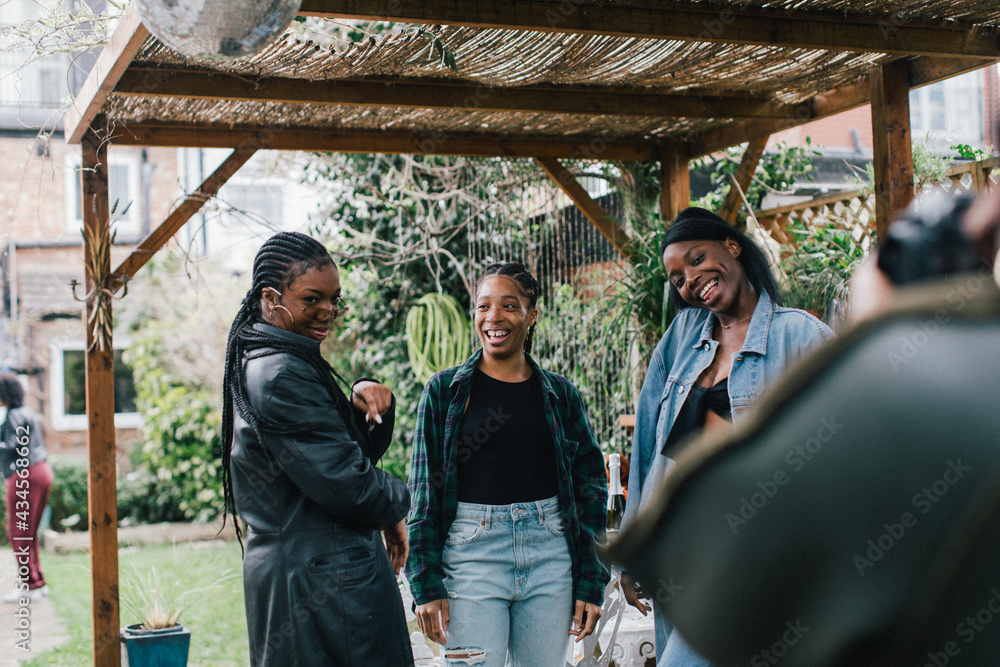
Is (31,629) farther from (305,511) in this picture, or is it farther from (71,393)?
(71,393)

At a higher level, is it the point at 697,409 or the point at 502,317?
the point at 502,317

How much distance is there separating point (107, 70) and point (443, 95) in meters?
1.43

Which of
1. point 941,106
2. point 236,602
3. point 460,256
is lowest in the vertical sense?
point 236,602

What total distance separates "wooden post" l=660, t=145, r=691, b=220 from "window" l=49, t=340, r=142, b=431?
8277 millimetres

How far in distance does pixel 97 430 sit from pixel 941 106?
460 inches

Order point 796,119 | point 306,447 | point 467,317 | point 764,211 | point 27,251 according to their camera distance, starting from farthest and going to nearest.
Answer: point 27,251 < point 467,317 < point 764,211 < point 796,119 < point 306,447

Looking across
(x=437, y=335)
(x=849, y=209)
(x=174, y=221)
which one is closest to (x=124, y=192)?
(x=437, y=335)

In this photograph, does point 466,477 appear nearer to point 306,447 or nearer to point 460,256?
point 306,447

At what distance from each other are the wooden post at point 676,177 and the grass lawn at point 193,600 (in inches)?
132

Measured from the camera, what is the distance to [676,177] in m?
5.45

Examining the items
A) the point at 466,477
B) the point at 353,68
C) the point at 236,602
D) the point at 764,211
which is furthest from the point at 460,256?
the point at 466,477

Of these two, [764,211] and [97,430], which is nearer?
[97,430]

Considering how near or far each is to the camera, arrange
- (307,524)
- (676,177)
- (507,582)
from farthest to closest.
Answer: (676,177) → (507,582) → (307,524)

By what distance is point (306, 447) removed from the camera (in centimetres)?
207
